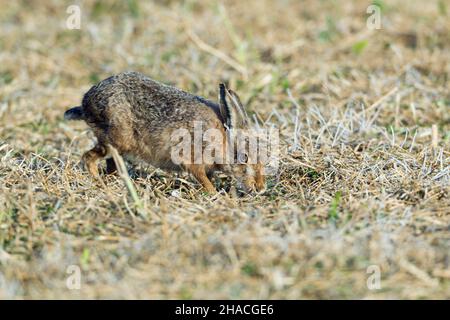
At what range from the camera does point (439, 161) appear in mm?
6191

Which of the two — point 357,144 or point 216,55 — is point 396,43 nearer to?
point 216,55

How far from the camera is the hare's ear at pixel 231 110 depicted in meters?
5.70

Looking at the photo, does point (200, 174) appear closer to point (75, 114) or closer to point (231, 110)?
point (231, 110)

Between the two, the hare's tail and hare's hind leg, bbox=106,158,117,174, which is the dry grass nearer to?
hare's hind leg, bbox=106,158,117,174

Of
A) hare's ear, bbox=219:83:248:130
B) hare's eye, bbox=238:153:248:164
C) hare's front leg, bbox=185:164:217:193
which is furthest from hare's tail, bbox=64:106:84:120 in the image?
hare's eye, bbox=238:153:248:164

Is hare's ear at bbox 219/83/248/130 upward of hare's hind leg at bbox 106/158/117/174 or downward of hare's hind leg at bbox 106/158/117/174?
upward

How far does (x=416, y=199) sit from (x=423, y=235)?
25.5 inches

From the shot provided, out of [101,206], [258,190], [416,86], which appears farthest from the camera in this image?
[416,86]

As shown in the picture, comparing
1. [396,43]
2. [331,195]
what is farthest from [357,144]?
[396,43]

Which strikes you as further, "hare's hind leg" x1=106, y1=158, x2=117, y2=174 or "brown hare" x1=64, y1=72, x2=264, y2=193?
"hare's hind leg" x1=106, y1=158, x2=117, y2=174

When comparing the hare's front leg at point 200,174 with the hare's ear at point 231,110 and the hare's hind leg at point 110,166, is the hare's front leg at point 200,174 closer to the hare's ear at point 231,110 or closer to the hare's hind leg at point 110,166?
the hare's ear at point 231,110

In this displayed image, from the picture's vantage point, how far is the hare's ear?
5696 mm

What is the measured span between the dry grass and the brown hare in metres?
0.22
